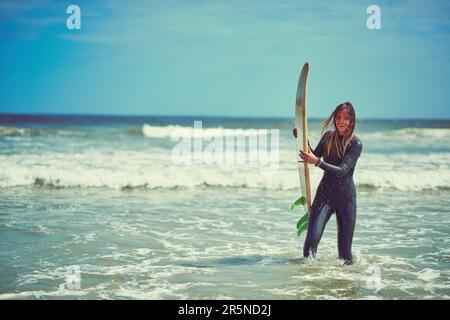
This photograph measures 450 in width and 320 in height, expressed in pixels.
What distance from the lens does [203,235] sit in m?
7.00

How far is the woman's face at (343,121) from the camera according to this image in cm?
484

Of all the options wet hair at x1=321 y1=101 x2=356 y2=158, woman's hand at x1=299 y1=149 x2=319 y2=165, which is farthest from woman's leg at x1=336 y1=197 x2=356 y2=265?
woman's hand at x1=299 y1=149 x2=319 y2=165

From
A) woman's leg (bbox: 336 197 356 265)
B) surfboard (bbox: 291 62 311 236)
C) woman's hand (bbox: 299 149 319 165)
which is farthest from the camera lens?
woman's leg (bbox: 336 197 356 265)

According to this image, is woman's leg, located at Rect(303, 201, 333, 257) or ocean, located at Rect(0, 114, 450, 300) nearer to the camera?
ocean, located at Rect(0, 114, 450, 300)

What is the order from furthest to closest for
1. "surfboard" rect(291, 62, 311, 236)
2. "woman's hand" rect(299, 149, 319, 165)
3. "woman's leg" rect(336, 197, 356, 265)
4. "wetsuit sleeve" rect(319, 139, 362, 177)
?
"woman's leg" rect(336, 197, 356, 265) < "surfboard" rect(291, 62, 311, 236) < "wetsuit sleeve" rect(319, 139, 362, 177) < "woman's hand" rect(299, 149, 319, 165)

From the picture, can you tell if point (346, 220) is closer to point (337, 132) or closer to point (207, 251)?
point (337, 132)

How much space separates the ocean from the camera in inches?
190

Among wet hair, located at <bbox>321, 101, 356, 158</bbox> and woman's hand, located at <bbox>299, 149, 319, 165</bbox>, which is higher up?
wet hair, located at <bbox>321, 101, 356, 158</bbox>

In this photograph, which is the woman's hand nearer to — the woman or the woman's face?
the woman

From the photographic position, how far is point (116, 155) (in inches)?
681

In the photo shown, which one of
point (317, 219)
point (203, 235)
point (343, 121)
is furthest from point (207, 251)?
point (343, 121)

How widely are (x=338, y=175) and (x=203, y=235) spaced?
8.71ft

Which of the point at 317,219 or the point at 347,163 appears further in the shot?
the point at 317,219
